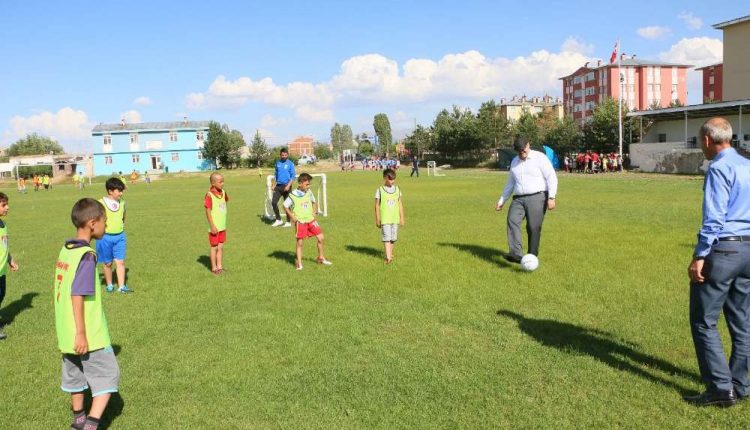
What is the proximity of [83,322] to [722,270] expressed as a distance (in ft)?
15.1

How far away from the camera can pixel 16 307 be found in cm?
820

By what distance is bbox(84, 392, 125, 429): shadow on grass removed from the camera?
441 cm

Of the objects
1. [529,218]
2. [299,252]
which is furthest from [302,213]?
[529,218]

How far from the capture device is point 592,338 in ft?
19.3

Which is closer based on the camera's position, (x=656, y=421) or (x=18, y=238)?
(x=656, y=421)

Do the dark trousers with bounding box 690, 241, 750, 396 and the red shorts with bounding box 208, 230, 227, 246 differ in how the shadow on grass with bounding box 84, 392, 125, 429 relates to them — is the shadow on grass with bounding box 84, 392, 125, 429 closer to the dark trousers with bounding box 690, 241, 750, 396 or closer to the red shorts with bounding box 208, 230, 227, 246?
the dark trousers with bounding box 690, 241, 750, 396

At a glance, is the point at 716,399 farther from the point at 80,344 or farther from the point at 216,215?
the point at 216,215

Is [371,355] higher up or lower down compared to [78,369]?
lower down

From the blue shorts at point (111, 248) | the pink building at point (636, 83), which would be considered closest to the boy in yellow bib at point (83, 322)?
the blue shorts at point (111, 248)

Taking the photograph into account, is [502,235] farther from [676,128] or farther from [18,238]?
[676,128]

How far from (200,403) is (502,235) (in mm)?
9750

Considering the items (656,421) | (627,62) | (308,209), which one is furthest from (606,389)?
(627,62)

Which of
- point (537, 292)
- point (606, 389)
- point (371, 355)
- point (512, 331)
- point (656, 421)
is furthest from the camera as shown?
point (537, 292)

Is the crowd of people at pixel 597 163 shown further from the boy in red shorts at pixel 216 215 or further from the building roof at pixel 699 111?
the boy in red shorts at pixel 216 215
